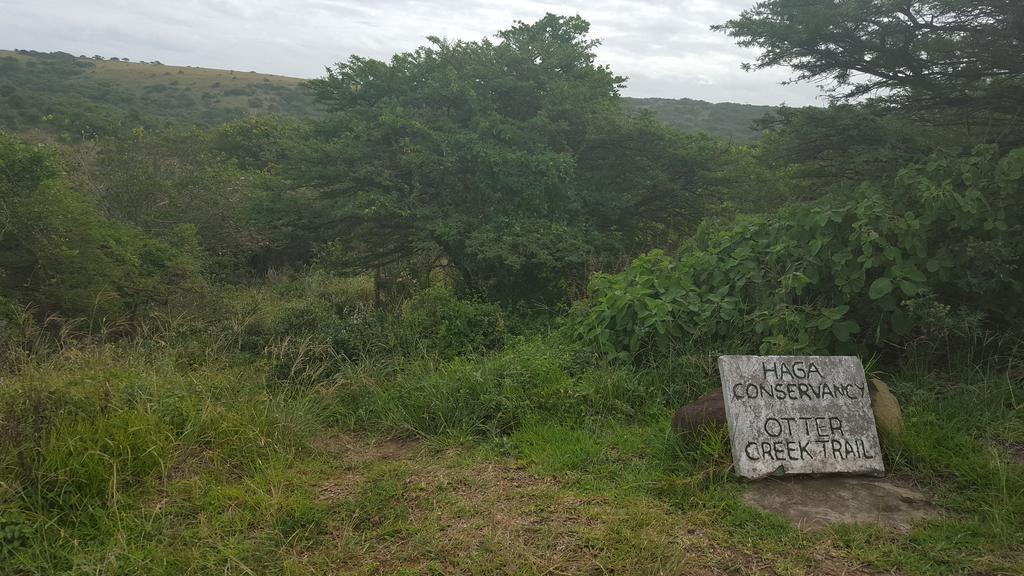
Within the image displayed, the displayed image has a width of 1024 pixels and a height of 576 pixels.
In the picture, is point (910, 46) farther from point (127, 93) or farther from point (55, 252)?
point (127, 93)

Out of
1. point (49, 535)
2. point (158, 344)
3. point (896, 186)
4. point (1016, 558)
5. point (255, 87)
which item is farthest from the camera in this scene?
point (255, 87)

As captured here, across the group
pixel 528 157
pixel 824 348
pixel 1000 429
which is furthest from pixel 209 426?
pixel 528 157

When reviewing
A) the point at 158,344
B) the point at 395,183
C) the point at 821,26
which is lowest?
the point at 158,344

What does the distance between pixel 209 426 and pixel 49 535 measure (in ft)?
3.55

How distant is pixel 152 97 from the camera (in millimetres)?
42250

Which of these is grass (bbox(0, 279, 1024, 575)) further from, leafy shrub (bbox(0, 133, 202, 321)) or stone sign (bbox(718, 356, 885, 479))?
leafy shrub (bbox(0, 133, 202, 321))

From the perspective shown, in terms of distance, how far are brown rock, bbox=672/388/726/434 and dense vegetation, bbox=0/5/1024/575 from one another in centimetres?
8

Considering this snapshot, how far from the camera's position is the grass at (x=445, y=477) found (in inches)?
120

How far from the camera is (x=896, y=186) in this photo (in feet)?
17.0

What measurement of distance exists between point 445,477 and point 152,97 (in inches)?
1806

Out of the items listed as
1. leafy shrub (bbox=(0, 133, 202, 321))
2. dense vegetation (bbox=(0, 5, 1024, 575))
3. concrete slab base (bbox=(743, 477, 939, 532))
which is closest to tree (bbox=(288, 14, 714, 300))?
dense vegetation (bbox=(0, 5, 1024, 575))

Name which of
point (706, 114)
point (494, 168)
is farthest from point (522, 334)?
point (706, 114)

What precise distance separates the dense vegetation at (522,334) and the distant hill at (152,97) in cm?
1923

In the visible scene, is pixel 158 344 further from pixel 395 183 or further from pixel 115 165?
pixel 115 165
